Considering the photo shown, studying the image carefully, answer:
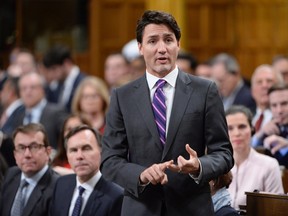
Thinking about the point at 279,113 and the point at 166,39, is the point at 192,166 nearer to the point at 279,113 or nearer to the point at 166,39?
the point at 166,39

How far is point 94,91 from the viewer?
7.33m

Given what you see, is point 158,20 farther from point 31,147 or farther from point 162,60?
point 31,147

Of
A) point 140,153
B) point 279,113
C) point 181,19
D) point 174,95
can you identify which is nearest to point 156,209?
point 140,153

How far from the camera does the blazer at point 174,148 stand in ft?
10.8

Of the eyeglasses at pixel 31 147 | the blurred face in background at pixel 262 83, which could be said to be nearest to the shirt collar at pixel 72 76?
the blurred face in background at pixel 262 83

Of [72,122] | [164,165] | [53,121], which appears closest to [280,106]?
[72,122]

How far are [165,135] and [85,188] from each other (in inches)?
54.6

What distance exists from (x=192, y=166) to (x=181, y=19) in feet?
18.5

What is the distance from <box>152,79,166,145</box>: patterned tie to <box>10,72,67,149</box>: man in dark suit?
3933 mm

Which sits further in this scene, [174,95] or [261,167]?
[261,167]

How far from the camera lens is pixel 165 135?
10.9 ft

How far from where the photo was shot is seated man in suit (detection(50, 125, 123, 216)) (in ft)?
14.7

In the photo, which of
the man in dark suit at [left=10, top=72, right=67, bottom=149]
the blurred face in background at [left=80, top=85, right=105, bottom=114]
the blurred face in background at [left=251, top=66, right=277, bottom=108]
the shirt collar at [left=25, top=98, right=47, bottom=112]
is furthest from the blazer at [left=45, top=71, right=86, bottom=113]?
the blurred face in background at [left=251, top=66, right=277, bottom=108]

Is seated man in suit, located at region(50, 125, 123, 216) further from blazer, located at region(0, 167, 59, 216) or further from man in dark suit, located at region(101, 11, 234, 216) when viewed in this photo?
man in dark suit, located at region(101, 11, 234, 216)
